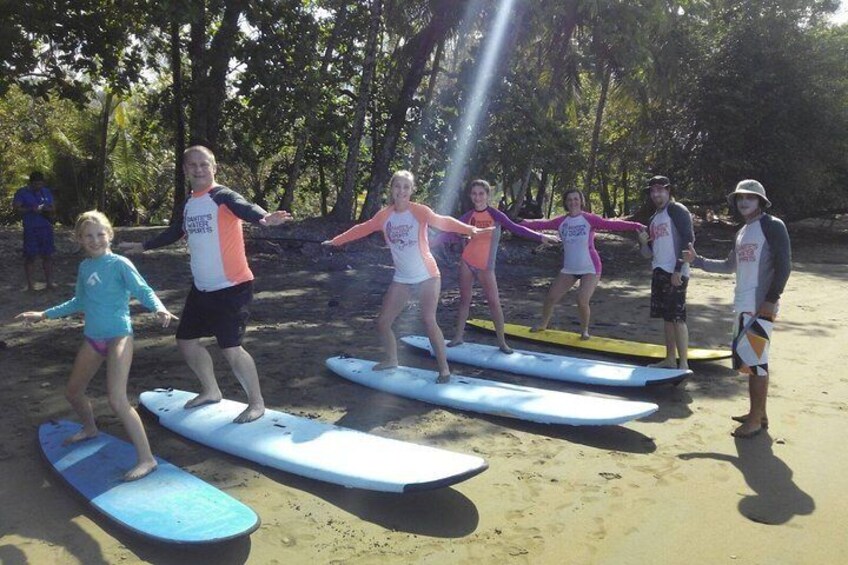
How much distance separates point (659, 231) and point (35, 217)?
8624mm

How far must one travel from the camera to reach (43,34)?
11734 mm

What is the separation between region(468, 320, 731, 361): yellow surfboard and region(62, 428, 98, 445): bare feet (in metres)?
5.23

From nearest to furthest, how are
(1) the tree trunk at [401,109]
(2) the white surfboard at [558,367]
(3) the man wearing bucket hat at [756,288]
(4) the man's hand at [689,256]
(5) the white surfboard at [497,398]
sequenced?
(3) the man wearing bucket hat at [756,288] → (5) the white surfboard at [497,398] → (4) the man's hand at [689,256] → (2) the white surfboard at [558,367] → (1) the tree trunk at [401,109]

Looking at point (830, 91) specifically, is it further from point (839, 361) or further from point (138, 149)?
point (138, 149)

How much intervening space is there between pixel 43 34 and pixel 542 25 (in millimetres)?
11016

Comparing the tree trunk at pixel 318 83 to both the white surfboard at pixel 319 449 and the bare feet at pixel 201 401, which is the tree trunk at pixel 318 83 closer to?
the bare feet at pixel 201 401

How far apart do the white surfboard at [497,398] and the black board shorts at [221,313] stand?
1.85 m

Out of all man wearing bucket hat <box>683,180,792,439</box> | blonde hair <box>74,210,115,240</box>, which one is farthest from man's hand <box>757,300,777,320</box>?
blonde hair <box>74,210,115,240</box>

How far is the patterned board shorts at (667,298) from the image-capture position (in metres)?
6.36

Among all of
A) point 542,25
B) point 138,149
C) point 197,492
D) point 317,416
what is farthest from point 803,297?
point 138,149

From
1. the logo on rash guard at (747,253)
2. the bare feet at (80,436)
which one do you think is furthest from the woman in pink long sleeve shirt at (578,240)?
the bare feet at (80,436)

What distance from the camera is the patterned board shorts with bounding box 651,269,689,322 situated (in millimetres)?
6363

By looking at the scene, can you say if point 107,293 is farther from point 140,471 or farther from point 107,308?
point 140,471

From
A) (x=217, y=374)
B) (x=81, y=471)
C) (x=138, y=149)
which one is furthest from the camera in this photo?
(x=138, y=149)
